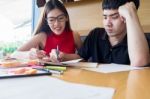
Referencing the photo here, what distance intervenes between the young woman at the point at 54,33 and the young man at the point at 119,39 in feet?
0.75

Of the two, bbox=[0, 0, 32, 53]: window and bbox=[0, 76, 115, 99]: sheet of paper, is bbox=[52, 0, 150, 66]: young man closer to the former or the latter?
bbox=[0, 76, 115, 99]: sheet of paper

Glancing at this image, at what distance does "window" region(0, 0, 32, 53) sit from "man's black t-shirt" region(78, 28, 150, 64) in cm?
129

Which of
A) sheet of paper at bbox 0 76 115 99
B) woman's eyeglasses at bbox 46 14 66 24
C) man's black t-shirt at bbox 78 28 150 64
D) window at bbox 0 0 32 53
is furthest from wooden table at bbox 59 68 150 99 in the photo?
window at bbox 0 0 32 53

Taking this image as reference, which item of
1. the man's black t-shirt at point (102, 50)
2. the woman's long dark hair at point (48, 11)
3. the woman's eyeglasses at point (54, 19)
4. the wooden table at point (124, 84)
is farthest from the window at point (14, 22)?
the wooden table at point (124, 84)

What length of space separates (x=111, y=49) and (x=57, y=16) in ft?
1.47

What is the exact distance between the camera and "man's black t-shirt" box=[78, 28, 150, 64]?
1.36m

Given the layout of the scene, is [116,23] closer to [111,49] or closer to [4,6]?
[111,49]

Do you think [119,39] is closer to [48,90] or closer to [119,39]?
[119,39]

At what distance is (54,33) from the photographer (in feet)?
5.79

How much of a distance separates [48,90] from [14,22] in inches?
89.4

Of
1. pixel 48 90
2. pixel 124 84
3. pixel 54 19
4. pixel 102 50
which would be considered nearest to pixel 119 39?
pixel 102 50

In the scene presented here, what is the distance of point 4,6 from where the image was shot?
2691mm

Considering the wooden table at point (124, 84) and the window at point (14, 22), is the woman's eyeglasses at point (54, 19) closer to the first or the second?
the wooden table at point (124, 84)

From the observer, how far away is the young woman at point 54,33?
163 cm
